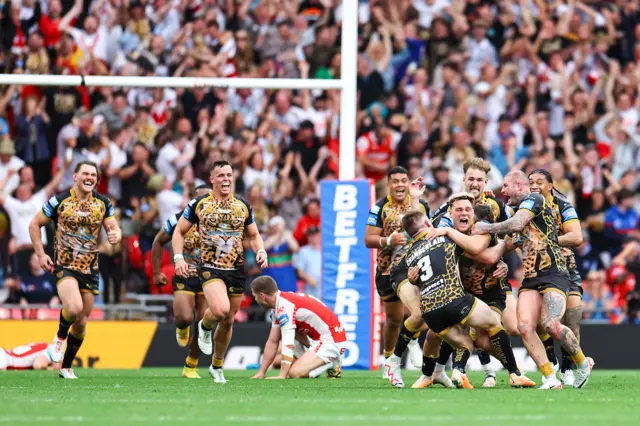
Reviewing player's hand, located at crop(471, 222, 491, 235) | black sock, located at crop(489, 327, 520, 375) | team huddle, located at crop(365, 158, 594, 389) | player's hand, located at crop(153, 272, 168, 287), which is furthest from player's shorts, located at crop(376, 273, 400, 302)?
player's hand, located at crop(471, 222, 491, 235)

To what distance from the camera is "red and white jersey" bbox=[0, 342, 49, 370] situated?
1756 cm

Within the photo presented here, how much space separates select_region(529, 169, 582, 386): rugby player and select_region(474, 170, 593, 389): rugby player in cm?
35

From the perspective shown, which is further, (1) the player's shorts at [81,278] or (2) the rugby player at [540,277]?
(1) the player's shorts at [81,278]

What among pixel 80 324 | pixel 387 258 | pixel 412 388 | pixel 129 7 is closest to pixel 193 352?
pixel 80 324

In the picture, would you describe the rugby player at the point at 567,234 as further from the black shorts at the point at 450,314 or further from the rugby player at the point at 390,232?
the rugby player at the point at 390,232

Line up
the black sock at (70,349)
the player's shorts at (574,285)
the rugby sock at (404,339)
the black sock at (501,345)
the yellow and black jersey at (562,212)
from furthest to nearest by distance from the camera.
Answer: the black sock at (70,349) < the player's shorts at (574,285) < the yellow and black jersey at (562,212) < the rugby sock at (404,339) < the black sock at (501,345)

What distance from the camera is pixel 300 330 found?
15.1m

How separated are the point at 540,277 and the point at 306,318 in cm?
333

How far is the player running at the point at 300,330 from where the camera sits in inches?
573

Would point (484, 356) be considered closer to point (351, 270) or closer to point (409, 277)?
point (409, 277)

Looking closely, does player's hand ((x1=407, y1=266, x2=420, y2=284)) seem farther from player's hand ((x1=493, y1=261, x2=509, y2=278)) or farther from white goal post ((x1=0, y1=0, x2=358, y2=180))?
white goal post ((x1=0, y1=0, x2=358, y2=180))

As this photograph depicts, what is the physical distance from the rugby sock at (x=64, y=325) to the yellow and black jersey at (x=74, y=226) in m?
0.55

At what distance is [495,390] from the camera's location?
39.7 feet

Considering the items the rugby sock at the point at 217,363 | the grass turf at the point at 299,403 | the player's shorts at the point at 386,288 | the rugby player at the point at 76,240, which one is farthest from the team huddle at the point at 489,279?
the rugby player at the point at 76,240
